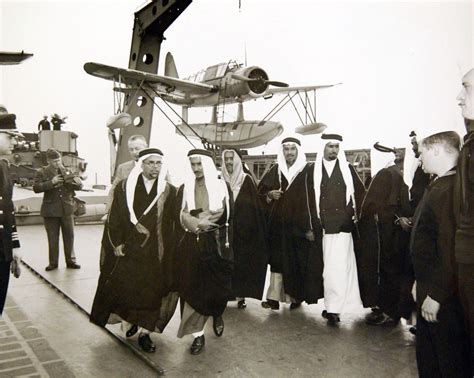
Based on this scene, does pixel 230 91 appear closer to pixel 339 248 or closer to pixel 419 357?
pixel 339 248

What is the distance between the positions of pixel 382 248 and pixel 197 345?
1809mm

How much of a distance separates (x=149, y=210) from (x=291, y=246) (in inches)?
62.9

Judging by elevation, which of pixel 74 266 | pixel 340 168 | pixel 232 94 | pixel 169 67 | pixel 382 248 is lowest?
pixel 74 266

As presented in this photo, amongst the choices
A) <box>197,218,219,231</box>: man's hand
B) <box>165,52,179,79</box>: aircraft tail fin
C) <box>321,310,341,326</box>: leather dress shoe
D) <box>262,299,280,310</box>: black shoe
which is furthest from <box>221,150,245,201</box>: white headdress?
<box>165,52,179,79</box>: aircraft tail fin

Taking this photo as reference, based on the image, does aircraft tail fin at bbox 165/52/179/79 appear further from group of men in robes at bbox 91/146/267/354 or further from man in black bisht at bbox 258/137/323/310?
group of men in robes at bbox 91/146/267/354

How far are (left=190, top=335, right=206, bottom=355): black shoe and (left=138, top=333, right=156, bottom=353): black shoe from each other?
289mm

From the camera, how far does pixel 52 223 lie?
5.77m

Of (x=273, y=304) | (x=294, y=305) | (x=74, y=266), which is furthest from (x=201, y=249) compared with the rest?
(x=74, y=266)

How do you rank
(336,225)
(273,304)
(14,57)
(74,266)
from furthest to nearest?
1. (74,266)
2. (273,304)
3. (336,225)
4. (14,57)

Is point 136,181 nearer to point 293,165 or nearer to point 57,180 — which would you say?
point 293,165

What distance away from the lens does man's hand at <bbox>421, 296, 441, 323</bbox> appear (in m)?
1.88

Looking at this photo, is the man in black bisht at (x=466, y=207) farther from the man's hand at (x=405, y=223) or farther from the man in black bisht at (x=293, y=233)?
the man in black bisht at (x=293, y=233)

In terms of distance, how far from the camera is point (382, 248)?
3.52 m

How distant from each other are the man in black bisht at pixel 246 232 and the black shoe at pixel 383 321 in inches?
40.9
